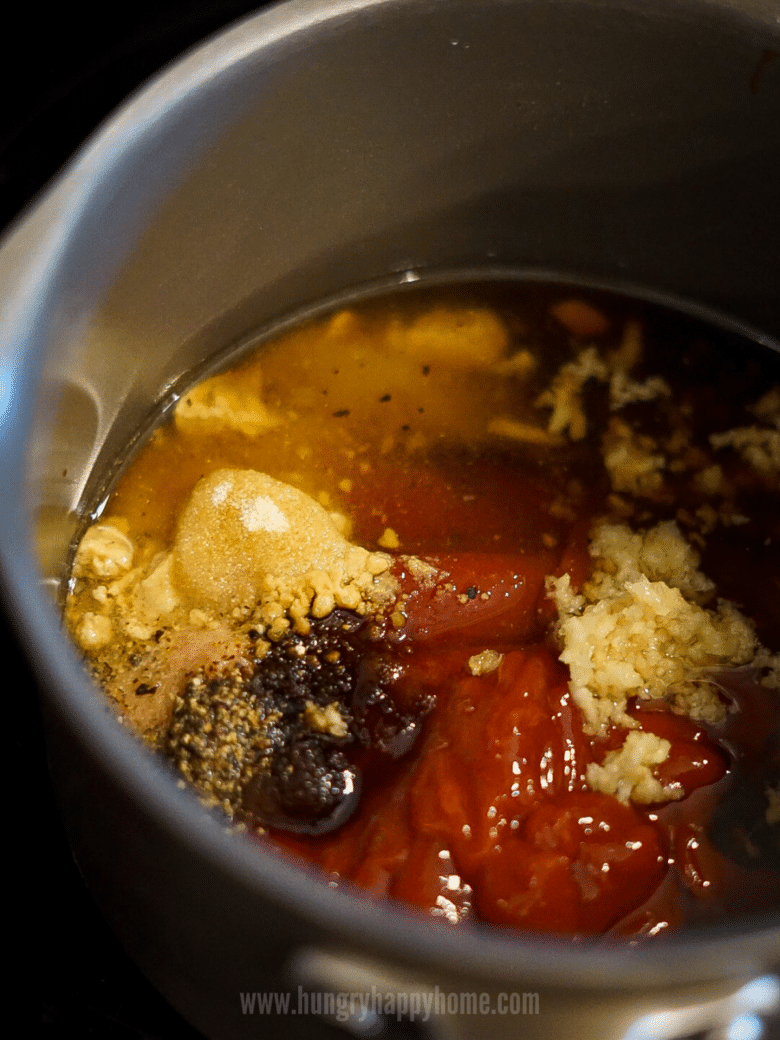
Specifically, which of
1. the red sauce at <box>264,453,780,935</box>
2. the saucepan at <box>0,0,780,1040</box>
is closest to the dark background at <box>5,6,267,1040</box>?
the saucepan at <box>0,0,780,1040</box>

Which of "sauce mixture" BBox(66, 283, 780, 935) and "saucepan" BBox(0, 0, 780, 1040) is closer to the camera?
"saucepan" BBox(0, 0, 780, 1040)

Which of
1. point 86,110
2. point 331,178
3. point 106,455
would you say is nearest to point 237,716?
point 106,455

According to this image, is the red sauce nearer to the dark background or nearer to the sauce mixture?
the sauce mixture

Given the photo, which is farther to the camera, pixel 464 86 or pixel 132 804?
pixel 464 86

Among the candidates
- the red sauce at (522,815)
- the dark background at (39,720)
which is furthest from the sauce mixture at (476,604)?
the dark background at (39,720)

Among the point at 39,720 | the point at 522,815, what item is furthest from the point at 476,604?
the point at 39,720

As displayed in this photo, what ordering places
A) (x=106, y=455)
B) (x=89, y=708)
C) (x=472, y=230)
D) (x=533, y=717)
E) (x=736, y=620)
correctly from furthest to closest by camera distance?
(x=472, y=230), (x=106, y=455), (x=736, y=620), (x=533, y=717), (x=89, y=708)

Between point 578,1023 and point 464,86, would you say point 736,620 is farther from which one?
point 464,86

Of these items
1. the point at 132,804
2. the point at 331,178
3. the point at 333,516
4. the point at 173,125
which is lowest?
the point at 132,804
